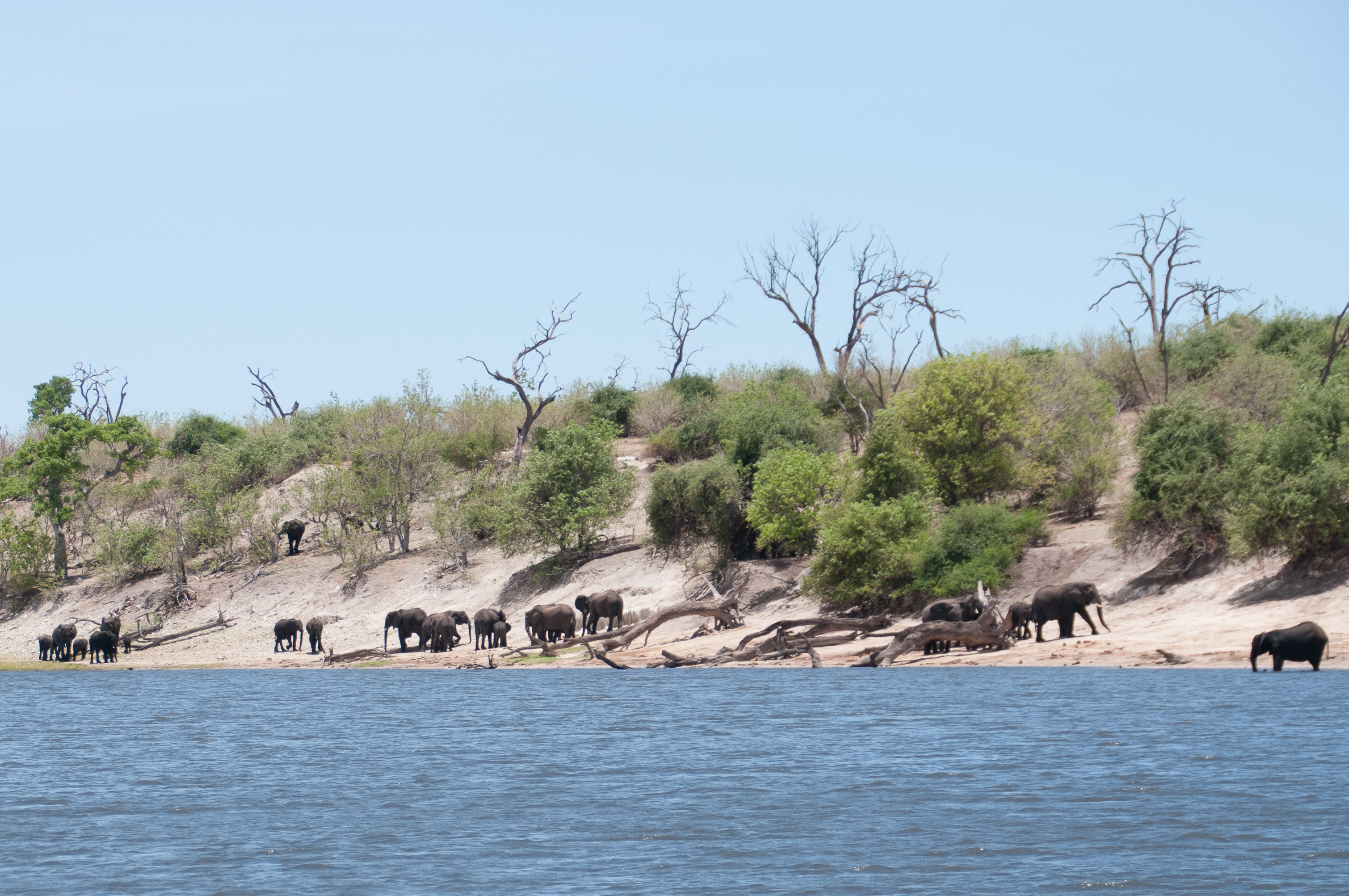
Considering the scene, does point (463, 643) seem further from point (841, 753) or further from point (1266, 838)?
point (1266, 838)

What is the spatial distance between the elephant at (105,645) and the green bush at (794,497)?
76.7 feet

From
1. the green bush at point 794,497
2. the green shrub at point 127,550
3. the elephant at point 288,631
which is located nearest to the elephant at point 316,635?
the elephant at point 288,631

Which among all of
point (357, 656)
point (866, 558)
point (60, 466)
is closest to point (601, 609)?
point (357, 656)

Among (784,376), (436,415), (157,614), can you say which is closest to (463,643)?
(157,614)

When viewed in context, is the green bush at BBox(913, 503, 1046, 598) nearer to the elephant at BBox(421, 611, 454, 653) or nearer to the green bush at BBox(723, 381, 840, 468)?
the green bush at BBox(723, 381, 840, 468)

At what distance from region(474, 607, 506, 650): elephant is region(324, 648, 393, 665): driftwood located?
297cm

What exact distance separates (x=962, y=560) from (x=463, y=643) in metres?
19.1

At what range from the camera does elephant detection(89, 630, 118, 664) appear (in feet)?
153

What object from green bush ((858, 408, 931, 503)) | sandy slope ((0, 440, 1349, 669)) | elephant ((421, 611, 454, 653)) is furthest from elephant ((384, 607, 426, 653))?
→ green bush ((858, 408, 931, 503))

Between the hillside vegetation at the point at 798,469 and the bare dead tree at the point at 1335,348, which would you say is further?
the bare dead tree at the point at 1335,348

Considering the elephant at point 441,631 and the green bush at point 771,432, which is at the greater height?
the green bush at point 771,432

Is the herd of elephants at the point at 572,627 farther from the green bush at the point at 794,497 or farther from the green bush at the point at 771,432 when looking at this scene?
the green bush at the point at 771,432

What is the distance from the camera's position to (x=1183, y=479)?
36625 mm

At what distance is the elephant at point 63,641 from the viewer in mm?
48719
